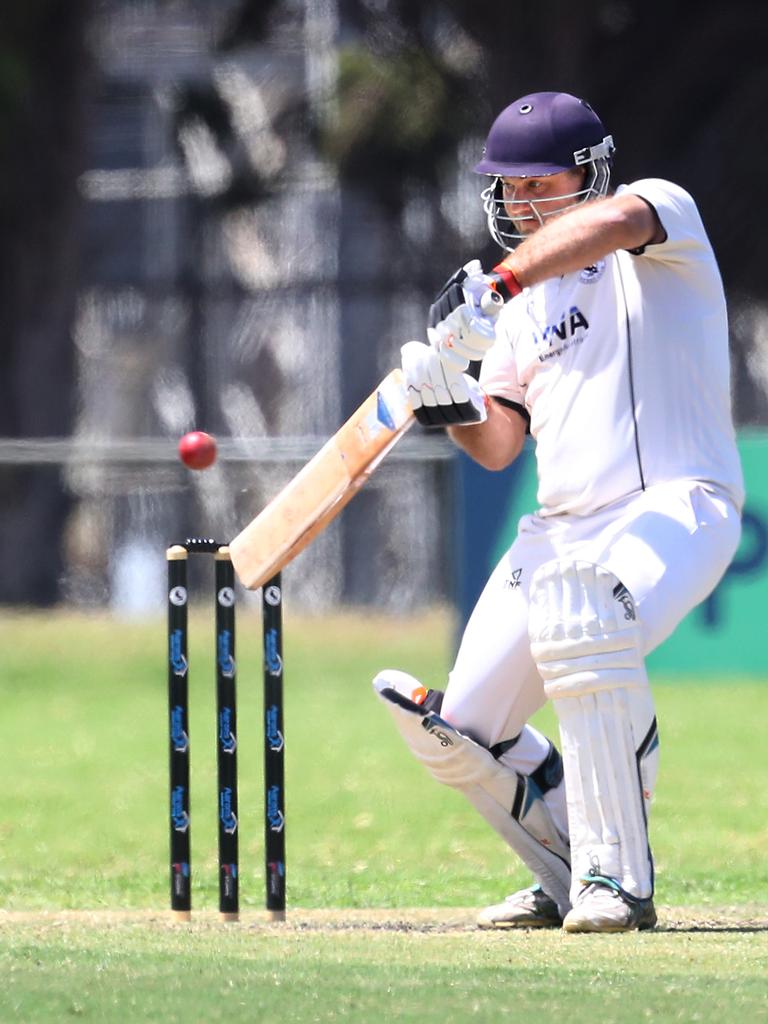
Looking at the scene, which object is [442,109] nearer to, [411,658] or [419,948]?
[411,658]

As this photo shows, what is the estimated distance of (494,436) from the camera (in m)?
4.93

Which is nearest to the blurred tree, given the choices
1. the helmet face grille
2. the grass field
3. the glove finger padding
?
the grass field

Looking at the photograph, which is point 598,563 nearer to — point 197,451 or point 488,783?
point 488,783

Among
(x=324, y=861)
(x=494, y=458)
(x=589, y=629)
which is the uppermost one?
(x=494, y=458)

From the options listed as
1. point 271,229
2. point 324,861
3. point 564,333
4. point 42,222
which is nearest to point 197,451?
point 564,333

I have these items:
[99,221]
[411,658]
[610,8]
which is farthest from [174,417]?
[411,658]

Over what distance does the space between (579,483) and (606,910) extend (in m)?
0.91

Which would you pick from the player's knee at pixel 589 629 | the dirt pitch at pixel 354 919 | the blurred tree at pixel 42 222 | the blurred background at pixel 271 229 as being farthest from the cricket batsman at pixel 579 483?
the blurred tree at pixel 42 222

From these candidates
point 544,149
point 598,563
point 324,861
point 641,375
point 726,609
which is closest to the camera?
point 598,563

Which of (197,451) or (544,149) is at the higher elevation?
(544,149)

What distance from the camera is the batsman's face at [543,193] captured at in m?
4.75

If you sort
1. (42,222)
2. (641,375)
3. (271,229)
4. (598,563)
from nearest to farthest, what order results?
(598,563), (641,375), (42,222), (271,229)

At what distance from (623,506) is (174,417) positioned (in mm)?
20859

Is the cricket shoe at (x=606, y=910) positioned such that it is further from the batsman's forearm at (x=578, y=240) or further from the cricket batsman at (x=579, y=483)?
the batsman's forearm at (x=578, y=240)
